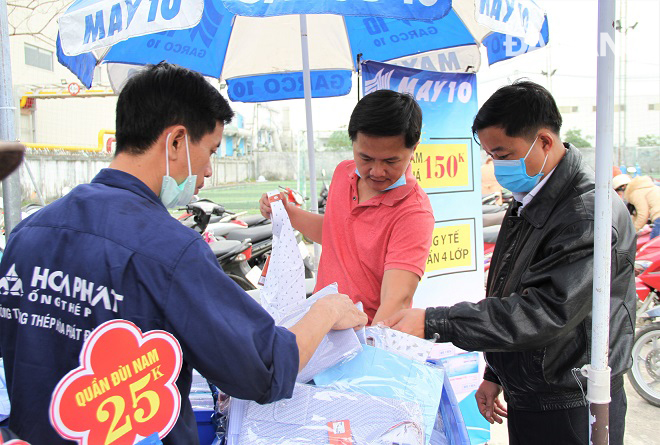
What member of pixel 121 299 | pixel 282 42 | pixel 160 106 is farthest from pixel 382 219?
pixel 282 42

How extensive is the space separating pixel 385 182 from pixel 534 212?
554 mm

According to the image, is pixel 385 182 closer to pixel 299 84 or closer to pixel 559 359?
pixel 559 359

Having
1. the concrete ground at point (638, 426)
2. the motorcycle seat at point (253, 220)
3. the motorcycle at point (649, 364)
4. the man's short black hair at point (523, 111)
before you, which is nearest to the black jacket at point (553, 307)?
the man's short black hair at point (523, 111)

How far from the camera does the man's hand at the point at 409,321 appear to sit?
154 centimetres

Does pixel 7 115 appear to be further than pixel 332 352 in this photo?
Yes

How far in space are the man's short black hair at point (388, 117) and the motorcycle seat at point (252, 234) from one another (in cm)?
444

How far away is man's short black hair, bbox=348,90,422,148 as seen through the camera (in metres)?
1.82

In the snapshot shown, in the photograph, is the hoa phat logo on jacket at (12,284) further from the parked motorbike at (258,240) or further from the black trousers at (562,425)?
the parked motorbike at (258,240)

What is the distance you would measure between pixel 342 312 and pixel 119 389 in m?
0.57

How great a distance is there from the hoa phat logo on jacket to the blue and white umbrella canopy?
1.07 meters

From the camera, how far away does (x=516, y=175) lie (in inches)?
65.7

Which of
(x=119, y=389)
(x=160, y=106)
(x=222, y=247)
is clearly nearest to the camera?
(x=119, y=389)

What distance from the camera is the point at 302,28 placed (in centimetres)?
309

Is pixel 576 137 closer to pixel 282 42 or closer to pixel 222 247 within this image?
pixel 222 247
